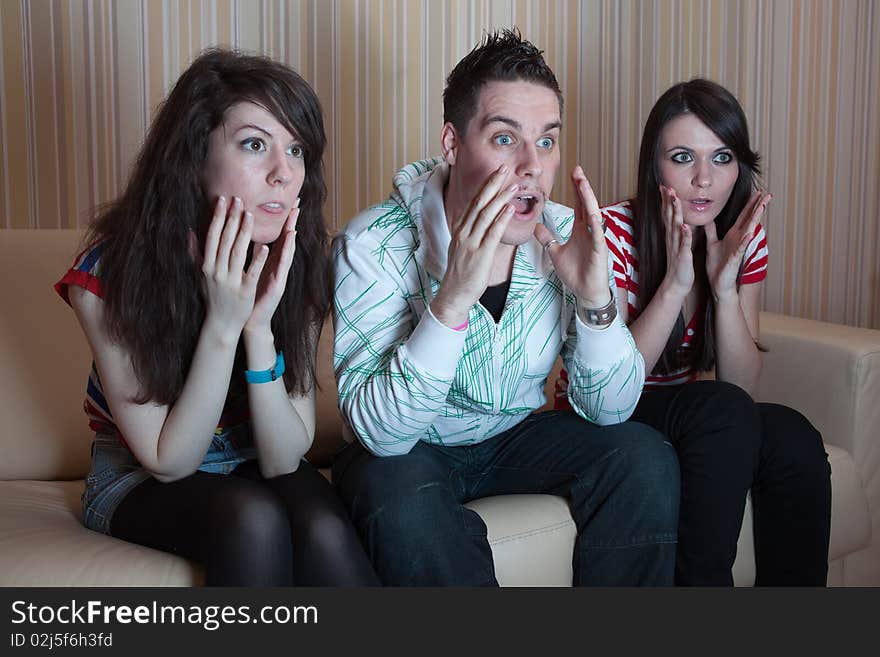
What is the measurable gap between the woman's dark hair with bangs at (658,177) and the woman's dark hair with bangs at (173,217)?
0.76 metres

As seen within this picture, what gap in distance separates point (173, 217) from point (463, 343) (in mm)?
481

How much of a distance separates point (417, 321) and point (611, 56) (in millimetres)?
1517

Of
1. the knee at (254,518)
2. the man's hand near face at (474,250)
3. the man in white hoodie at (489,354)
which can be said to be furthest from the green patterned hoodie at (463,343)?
the knee at (254,518)

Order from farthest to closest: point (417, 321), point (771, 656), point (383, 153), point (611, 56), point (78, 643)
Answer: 1. point (611, 56)
2. point (383, 153)
3. point (417, 321)
4. point (771, 656)
5. point (78, 643)

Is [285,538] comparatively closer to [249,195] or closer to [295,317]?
[295,317]

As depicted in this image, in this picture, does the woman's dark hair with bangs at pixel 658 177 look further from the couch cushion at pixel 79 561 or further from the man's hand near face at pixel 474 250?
the couch cushion at pixel 79 561

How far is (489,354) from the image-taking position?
173cm

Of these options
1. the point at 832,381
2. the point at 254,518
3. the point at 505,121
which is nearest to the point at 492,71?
the point at 505,121

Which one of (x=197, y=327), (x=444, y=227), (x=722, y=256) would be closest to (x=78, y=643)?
(x=197, y=327)

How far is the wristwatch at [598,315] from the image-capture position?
1.68m

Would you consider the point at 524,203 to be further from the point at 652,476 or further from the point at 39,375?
the point at 39,375

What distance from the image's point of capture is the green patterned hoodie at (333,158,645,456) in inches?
65.4

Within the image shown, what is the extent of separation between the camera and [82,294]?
1.54 metres

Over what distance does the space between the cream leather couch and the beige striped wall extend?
504mm
